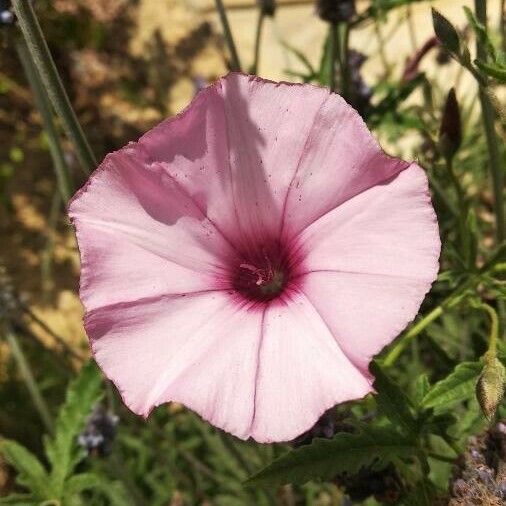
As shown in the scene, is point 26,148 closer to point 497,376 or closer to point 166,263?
point 166,263

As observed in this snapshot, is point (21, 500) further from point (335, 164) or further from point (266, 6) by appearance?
point (266, 6)

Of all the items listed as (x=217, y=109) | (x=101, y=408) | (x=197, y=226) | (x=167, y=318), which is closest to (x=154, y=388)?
(x=167, y=318)

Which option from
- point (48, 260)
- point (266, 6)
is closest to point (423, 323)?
point (266, 6)

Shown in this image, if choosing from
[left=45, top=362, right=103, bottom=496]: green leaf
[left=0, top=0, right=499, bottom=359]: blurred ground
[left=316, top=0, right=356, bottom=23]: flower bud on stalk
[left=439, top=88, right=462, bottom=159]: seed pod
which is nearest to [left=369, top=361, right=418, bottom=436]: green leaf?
[left=439, top=88, right=462, bottom=159]: seed pod

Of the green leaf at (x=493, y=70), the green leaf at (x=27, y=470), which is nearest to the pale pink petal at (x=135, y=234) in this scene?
the green leaf at (x=493, y=70)

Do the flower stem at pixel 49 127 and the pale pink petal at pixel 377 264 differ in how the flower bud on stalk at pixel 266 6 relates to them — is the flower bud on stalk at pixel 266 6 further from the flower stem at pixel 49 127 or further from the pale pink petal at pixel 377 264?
the pale pink petal at pixel 377 264
